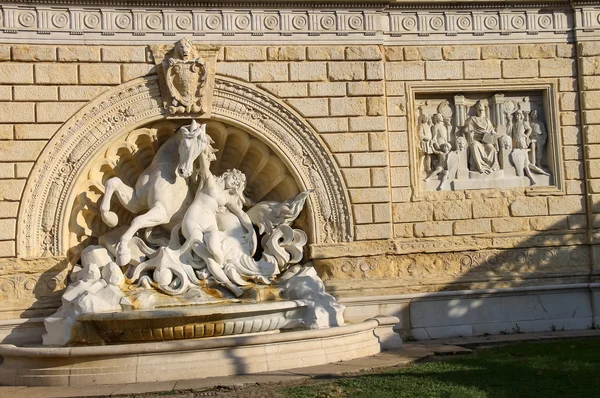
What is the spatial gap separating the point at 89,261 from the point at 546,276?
300 inches

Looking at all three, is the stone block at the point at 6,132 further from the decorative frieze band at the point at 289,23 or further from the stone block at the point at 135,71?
the stone block at the point at 135,71

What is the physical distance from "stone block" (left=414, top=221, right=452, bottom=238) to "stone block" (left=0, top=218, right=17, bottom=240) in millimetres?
6518

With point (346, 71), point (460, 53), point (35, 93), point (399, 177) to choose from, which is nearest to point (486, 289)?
point (399, 177)

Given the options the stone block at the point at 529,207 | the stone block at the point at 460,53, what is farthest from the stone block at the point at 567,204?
the stone block at the point at 460,53

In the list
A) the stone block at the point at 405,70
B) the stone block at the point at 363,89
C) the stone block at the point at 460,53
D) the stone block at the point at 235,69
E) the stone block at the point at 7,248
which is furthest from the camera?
the stone block at the point at 460,53

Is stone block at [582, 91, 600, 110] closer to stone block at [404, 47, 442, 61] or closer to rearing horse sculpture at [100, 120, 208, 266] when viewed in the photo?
stone block at [404, 47, 442, 61]

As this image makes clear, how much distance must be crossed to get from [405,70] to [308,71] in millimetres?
1719

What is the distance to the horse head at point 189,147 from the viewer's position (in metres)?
13.0

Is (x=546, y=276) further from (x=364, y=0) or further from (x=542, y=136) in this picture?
(x=364, y=0)

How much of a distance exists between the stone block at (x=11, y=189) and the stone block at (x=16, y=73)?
160cm

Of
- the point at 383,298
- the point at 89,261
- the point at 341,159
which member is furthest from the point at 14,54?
the point at 383,298

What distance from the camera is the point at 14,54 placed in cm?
1294

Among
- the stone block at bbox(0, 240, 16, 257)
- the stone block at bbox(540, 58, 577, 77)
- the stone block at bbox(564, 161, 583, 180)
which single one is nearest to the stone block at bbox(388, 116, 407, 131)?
the stone block at bbox(540, 58, 577, 77)

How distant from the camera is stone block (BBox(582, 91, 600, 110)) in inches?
570
